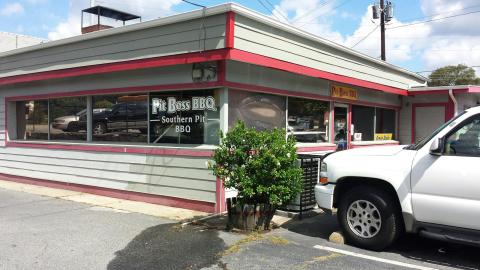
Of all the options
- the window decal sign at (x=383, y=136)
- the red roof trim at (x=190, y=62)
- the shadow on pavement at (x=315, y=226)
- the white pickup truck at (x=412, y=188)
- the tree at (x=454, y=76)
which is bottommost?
the shadow on pavement at (x=315, y=226)

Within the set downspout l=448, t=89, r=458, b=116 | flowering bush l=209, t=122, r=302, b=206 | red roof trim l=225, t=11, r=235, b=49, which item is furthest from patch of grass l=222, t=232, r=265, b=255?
downspout l=448, t=89, r=458, b=116

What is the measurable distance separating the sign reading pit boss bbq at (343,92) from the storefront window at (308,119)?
0.37 metres

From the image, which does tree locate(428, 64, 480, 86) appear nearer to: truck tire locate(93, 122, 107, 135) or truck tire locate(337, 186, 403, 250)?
truck tire locate(93, 122, 107, 135)

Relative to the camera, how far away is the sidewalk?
8766 millimetres

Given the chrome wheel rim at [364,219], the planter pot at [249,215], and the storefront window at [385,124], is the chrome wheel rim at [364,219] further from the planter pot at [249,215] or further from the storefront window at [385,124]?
the storefront window at [385,124]

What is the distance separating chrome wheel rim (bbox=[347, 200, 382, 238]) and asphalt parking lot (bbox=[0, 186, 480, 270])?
263 mm

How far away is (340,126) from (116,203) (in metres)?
6.46

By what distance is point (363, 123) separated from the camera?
14.7m

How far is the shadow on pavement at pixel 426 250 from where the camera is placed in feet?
19.3

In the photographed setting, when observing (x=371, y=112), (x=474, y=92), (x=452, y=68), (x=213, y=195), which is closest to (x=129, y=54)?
(x=213, y=195)

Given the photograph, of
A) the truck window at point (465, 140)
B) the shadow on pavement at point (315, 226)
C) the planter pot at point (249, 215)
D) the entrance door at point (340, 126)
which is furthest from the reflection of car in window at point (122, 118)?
the truck window at point (465, 140)

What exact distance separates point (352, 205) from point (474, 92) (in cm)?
1039

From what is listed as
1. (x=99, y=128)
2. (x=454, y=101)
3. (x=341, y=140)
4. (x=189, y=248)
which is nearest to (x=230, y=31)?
(x=189, y=248)

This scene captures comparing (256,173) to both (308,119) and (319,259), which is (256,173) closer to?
(319,259)
